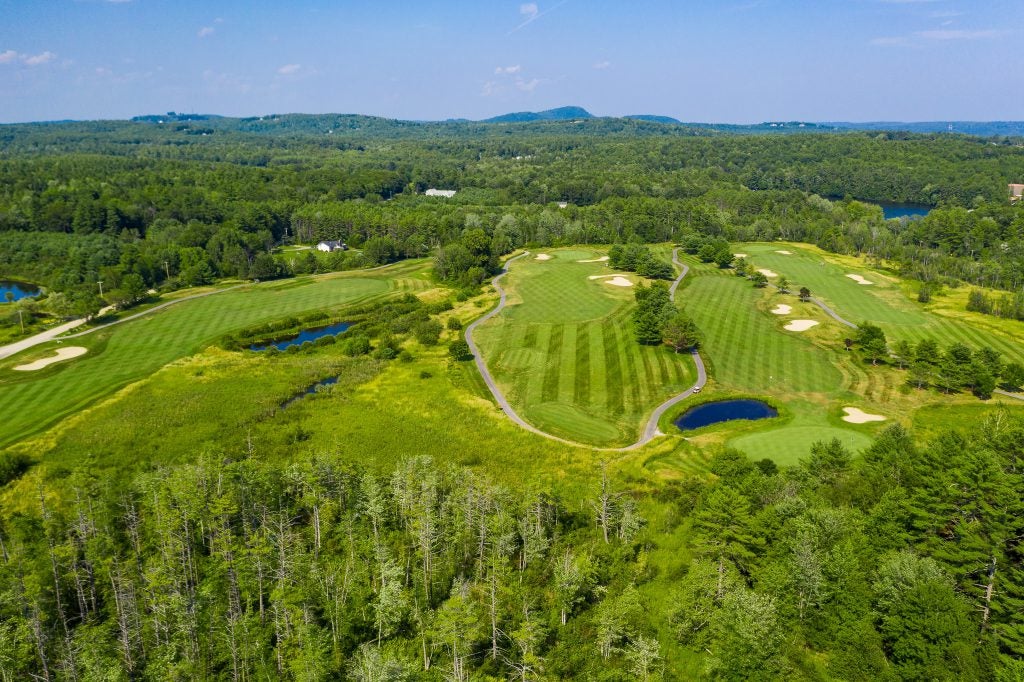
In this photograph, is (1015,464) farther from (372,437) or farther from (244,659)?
(372,437)

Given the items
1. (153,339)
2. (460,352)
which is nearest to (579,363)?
(460,352)

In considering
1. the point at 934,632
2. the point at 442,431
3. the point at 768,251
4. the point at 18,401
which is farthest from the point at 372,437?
the point at 768,251

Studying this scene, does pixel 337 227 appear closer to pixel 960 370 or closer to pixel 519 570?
pixel 519 570

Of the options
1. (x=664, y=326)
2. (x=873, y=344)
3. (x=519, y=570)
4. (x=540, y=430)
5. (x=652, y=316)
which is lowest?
(x=540, y=430)

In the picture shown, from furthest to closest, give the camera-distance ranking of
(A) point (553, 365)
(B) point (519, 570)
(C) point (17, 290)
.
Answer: (C) point (17, 290), (A) point (553, 365), (B) point (519, 570)

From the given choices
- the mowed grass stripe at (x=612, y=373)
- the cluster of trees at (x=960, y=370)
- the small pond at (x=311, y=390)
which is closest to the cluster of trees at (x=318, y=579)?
the small pond at (x=311, y=390)

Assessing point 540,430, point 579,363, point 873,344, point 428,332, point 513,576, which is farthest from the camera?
point 428,332

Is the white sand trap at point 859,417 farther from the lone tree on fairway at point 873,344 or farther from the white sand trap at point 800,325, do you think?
the white sand trap at point 800,325
